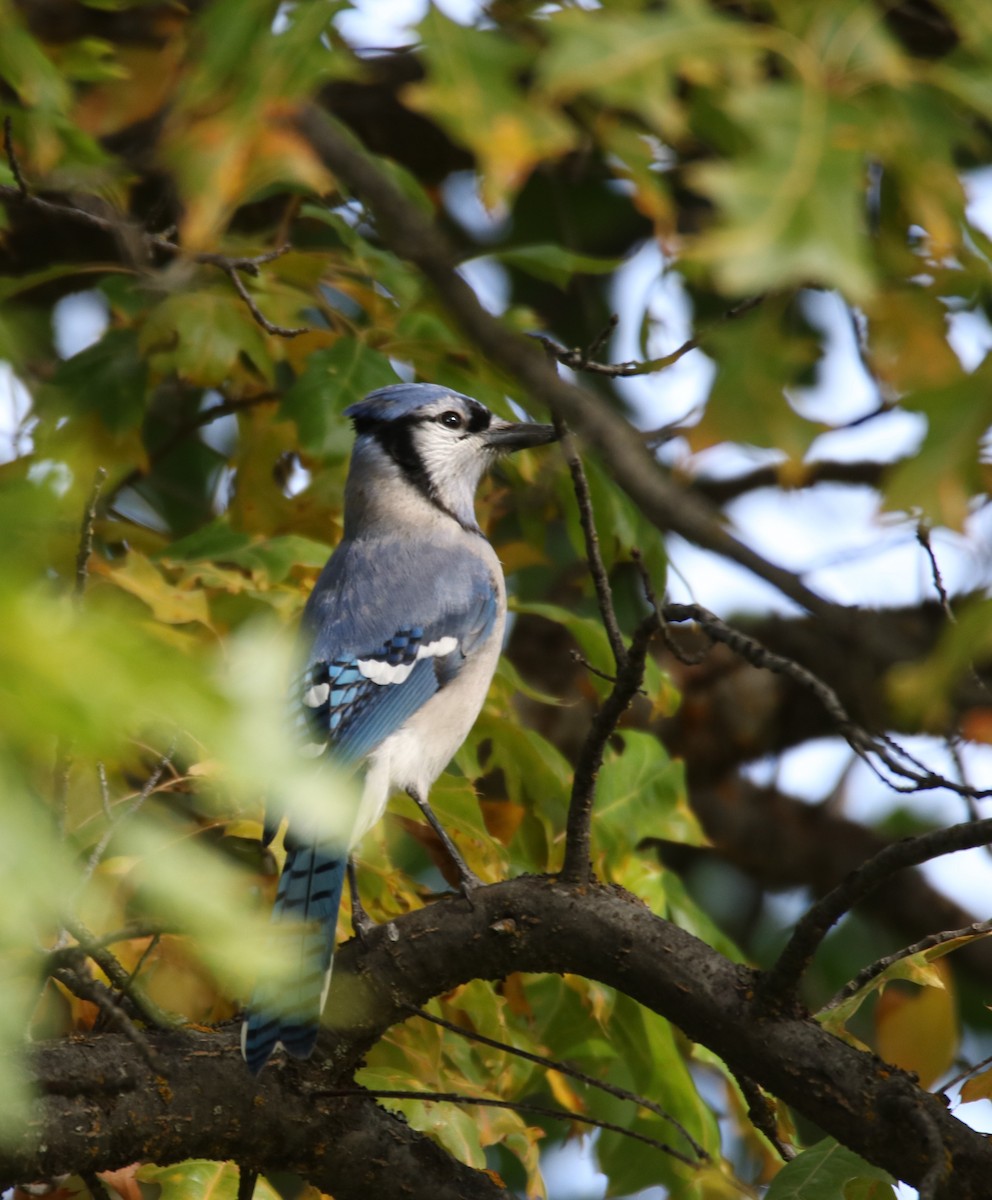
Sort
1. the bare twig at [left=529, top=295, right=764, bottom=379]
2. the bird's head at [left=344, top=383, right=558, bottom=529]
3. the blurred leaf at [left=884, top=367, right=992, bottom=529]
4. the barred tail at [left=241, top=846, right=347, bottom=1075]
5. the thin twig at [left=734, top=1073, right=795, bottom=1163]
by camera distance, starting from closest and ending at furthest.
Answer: the blurred leaf at [left=884, top=367, right=992, bottom=529]
the bare twig at [left=529, top=295, right=764, bottom=379]
the barred tail at [left=241, top=846, right=347, bottom=1075]
the thin twig at [left=734, top=1073, right=795, bottom=1163]
the bird's head at [left=344, top=383, right=558, bottom=529]

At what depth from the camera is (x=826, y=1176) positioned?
1579 millimetres

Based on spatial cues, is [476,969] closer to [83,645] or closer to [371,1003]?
[371,1003]

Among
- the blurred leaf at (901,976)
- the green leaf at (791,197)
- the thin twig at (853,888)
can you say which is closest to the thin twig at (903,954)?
the blurred leaf at (901,976)

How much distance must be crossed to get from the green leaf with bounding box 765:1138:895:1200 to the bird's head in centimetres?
165

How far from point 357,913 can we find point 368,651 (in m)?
0.62

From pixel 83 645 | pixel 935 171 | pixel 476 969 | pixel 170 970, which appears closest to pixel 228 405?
pixel 170 970

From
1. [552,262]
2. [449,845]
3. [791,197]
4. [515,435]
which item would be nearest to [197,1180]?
[449,845]

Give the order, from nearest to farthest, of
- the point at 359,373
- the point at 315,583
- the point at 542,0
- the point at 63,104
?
the point at 542,0 < the point at 63,104 < the point at 359,373 < the point at 315,583

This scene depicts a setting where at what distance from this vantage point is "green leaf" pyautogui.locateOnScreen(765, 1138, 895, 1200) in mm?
1562

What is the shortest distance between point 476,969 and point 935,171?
3.72ft

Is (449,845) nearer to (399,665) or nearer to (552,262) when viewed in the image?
(399,665)

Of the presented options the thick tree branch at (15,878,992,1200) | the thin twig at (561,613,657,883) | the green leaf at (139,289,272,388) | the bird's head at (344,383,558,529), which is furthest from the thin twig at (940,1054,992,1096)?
the bird's head at (344,383,558,529)

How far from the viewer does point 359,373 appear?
7.94ft

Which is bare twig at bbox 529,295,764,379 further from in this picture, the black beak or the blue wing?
the black beak
